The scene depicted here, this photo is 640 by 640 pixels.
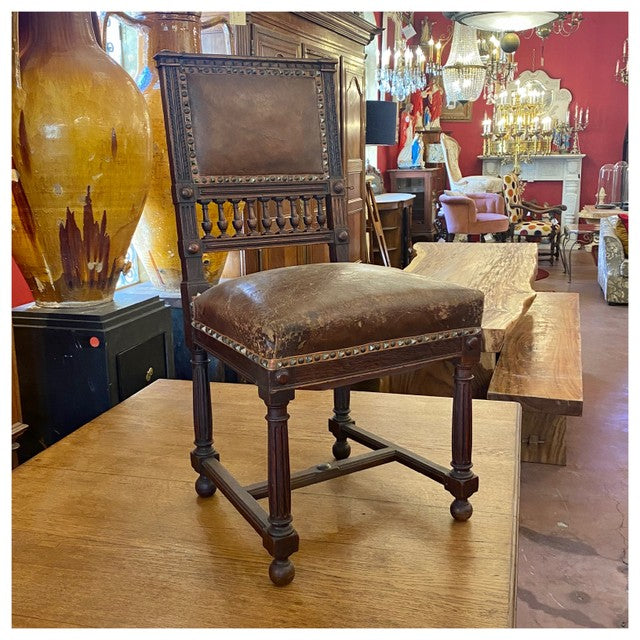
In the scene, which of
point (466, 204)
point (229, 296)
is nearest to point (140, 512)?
point (229, 296)

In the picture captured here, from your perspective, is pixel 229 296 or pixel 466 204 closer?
pixel 229 296

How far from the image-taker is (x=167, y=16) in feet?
7.72

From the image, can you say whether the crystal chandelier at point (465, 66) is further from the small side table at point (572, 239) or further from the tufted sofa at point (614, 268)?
the small side table at point (572, 239)

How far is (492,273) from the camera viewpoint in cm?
354

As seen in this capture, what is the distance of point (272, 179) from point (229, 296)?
345mm

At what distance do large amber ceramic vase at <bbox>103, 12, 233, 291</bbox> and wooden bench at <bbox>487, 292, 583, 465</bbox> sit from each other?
1199 millimetres

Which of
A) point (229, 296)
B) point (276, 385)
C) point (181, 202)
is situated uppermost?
point (181, 202)

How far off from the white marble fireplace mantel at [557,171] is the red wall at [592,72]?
0.13 m

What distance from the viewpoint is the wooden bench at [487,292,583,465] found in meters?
2.36

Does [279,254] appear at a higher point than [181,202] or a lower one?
lower

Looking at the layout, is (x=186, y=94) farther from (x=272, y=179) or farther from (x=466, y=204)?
(x=466, y=204)

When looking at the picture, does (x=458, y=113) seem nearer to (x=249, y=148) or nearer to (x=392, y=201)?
(x=392, y=201)

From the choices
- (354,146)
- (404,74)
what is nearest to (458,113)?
(404,74)

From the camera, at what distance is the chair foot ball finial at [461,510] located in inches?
52.4
